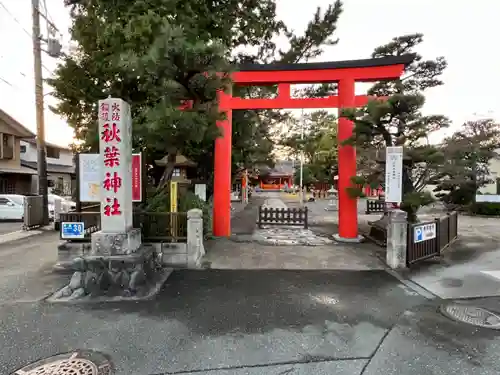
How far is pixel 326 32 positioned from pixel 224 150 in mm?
7629

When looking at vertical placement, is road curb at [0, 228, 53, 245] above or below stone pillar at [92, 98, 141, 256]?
below

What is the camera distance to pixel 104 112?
6238 mm

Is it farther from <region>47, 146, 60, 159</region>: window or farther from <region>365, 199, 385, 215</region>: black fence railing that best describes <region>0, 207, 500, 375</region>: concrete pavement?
<region>47, 146, 60, 159</region>: window

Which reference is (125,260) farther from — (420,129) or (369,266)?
(420,129)

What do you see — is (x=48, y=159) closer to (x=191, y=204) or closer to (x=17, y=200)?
(x=17, y=200)

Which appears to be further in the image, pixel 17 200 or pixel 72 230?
pixel 17 200

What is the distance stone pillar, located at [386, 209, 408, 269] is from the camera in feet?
24.3

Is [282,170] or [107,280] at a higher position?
[282,170]

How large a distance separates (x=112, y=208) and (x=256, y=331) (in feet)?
12.5

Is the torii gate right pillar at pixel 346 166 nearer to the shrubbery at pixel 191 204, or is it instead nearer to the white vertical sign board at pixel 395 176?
the white vertical sign board at pixel 395 176

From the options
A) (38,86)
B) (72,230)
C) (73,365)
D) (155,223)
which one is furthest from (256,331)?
(38,86)

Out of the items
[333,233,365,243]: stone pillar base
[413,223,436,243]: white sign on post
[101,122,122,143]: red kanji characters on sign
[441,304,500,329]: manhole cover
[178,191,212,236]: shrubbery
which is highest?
[101,122,122,143]: red kanji characters on sign

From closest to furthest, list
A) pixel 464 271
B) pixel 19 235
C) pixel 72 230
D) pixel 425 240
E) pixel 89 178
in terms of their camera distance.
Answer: pixel 464 271, pixel 72 230, pixel 89 178, pixel 425 240, pixel 19 235

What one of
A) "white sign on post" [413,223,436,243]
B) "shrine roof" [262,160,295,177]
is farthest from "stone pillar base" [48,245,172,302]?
"shrine roof" [262,160,295,177]
